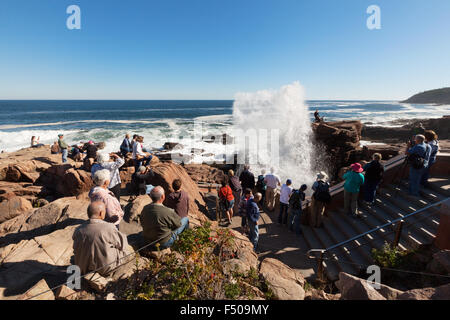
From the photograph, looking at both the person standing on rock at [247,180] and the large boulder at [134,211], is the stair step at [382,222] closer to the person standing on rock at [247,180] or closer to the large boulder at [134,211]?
the person standing on rock at [247,180]

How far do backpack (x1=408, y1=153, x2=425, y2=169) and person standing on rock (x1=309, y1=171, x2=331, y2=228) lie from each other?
1997 mm

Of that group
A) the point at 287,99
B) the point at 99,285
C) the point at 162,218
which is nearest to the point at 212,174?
the point at 162,218

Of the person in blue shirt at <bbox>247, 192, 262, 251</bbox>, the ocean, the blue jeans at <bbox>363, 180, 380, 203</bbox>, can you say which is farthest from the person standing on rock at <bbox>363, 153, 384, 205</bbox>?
the ocean

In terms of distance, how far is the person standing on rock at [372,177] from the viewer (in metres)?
5.64

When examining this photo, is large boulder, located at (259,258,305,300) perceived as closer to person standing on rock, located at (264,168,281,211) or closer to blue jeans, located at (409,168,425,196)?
person standing on rock, located at (264,168,281,211)

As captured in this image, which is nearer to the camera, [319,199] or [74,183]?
[319,199]

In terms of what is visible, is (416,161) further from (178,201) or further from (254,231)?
(178,201)

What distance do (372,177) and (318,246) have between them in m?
2.41

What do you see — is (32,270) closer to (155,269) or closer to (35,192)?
(155,269)

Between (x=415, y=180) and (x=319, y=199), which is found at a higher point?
(x=415, y=180)

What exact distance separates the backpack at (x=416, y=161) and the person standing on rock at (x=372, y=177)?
0.63 metres

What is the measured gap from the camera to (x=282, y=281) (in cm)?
352

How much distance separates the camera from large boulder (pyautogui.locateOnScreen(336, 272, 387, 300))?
265 centimetres

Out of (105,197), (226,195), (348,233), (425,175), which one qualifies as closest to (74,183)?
(105,197)
